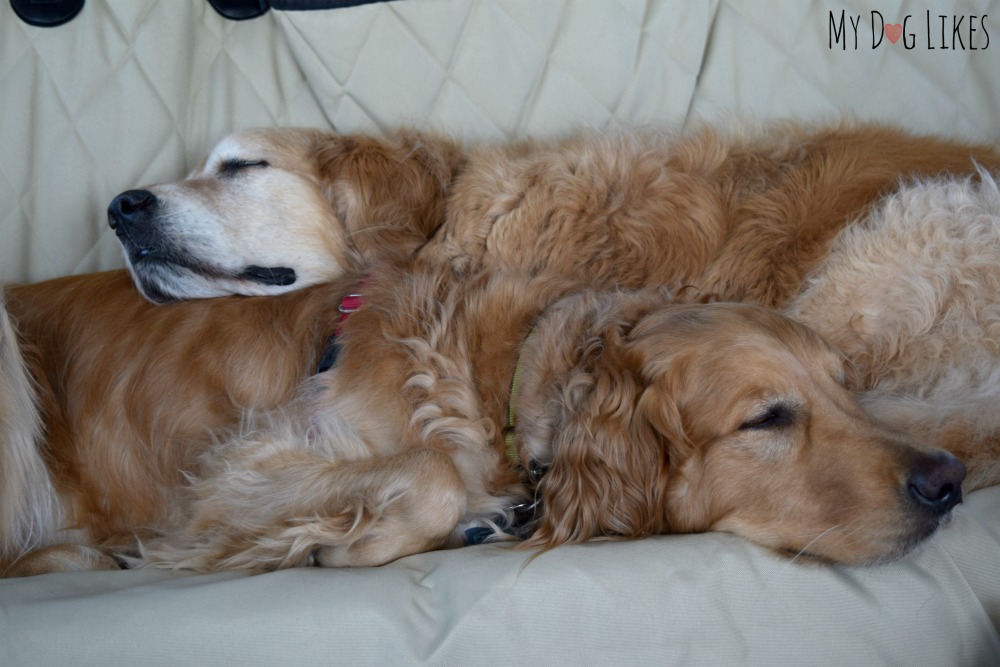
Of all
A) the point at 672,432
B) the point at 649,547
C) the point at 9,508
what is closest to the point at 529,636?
the point at 649,547

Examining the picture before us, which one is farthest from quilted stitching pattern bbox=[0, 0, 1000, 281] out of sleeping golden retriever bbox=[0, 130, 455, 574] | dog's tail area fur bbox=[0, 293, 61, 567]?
dog's tail area fur bbox=[0, 293, 61, 567]

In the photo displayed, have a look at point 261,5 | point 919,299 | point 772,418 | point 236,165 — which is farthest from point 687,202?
point 261,5

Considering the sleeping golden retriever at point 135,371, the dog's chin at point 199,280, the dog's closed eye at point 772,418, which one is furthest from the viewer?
the dog's chin at point 199,280

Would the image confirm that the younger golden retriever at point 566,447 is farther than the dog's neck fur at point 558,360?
No

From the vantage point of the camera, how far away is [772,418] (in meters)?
1.70

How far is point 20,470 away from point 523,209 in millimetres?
1523

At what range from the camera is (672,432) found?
1727 mm

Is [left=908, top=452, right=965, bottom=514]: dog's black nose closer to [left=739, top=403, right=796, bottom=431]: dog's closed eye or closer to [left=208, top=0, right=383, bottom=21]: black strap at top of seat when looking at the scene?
[left=739, top=403, right=796, bottom=431]: dog's closed eye

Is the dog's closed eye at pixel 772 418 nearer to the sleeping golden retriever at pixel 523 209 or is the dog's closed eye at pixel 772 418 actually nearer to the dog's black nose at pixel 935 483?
the dog's black nose at pixel 935 483

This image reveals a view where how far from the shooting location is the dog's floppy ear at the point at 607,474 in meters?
1.73
